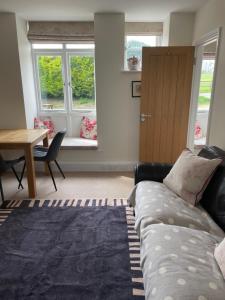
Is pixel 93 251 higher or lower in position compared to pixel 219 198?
lower

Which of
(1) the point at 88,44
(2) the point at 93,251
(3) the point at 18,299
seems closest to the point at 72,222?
(2) the point at 93,251

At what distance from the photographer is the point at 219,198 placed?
1729 millimetres

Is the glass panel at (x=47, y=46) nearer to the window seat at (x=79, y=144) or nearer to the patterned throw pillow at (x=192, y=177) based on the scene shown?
the window seat at (x=79, y=144)

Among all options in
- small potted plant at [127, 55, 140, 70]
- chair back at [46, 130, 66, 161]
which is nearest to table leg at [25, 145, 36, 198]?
chair back at [46, 130, 66, 161]

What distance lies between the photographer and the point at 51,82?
161 inches

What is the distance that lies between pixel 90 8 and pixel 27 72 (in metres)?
1.43

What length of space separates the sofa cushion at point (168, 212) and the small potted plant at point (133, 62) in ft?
7.29

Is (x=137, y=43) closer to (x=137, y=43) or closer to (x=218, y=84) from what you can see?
(x=137, y=43)

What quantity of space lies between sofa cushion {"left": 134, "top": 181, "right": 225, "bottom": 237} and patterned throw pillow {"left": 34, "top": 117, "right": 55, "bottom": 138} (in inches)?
101

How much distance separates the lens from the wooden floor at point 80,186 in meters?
3.06

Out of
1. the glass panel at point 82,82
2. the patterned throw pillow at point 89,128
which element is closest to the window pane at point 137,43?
the glass panel at point 82,82

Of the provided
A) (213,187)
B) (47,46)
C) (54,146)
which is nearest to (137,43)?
(47,46)

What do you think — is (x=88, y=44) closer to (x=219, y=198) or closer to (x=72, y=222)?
(x=72, y=222)

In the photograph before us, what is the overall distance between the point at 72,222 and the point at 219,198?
4.85 ft
